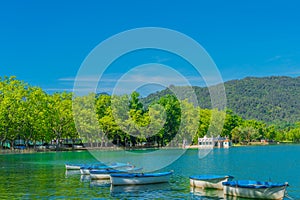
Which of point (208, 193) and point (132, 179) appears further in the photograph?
point (132, 179)

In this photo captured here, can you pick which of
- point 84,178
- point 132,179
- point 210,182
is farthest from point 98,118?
point 210,182

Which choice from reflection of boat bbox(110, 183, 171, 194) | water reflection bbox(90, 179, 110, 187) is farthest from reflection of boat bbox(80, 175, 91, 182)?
reflection of boat bbox(110, 183, 171, 194)

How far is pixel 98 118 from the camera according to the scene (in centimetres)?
10219

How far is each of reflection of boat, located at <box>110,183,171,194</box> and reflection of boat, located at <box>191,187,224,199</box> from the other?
8.29ft

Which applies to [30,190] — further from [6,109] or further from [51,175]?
[6,109]

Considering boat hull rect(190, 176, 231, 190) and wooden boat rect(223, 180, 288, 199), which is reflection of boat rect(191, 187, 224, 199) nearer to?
boat hull rect(190, 176, 231, 190)

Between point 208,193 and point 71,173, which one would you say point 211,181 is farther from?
point 71,173

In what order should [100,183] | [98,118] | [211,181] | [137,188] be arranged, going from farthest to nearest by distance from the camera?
[98,118] → [100,183] → [137,188] → [211,181]

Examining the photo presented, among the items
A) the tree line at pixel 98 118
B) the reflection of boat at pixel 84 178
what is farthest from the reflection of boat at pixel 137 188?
the tree line at pixel 98 118

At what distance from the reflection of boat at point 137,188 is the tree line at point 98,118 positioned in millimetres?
54705

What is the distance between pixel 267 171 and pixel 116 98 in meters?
60.9

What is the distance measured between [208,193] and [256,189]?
4285 mm

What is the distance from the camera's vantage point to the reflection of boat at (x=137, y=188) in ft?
105

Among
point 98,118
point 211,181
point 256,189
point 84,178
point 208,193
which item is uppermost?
point 98,118
